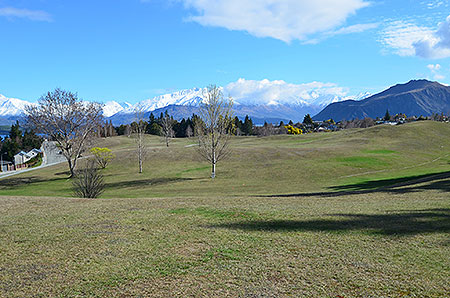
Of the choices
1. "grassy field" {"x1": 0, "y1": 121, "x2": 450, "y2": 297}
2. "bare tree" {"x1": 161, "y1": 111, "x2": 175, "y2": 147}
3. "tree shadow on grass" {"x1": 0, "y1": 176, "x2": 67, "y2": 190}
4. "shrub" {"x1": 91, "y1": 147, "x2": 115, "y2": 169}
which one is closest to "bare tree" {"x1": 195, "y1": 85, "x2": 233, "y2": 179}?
"shrub" {"x1": 91, "y1": 147, "x2": 115, "y2": 169}

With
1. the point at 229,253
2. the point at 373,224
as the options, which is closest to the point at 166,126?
the point at 373,224

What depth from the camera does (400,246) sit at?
34.3 ft

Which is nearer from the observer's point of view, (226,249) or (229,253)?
(229,253)

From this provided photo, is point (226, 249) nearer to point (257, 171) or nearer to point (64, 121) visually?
point (257, 171)

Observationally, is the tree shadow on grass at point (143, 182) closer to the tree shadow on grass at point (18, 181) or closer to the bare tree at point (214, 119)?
the bare tree at point (214, 119)

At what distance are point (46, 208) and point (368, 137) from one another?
80.1m

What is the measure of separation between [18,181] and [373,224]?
55212 millimetres

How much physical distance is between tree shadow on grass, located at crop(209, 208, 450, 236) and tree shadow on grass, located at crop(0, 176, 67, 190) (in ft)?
155

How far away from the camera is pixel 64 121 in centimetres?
5394

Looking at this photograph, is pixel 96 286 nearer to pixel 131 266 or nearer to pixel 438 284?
pixel 131 266

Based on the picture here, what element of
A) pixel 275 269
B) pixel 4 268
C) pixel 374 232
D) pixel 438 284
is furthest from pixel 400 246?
pixel 4 268

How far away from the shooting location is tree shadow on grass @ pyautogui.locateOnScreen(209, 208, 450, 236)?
12.2 meters

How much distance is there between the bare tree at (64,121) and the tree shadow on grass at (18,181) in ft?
15.8

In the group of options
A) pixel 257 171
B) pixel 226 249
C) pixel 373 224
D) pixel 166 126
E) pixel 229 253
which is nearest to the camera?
pixel 229 253
